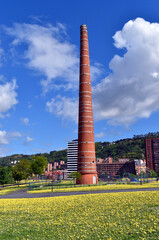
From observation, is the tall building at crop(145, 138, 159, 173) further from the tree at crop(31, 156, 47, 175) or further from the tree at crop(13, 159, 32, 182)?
the tree at crop(31, 156, 47, 175)

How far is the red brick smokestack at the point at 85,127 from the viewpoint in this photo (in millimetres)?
50250

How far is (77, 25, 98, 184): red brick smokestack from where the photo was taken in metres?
50.2

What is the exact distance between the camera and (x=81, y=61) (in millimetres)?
56062

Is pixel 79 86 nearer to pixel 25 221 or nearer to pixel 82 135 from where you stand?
pixel 82 135

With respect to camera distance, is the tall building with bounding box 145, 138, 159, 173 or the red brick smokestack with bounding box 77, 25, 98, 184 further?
the tall building with bounding box 145, 138, 159, 173

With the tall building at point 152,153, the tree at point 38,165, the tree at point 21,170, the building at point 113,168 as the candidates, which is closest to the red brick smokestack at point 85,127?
the tree at point 38,165

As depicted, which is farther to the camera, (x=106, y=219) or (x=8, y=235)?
(x=106, y=219)

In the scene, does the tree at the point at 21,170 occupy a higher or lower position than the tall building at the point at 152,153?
lower

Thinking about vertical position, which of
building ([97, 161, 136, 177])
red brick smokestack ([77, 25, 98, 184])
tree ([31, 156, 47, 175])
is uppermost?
red brick smokestack ([77, 25, 98, 184])

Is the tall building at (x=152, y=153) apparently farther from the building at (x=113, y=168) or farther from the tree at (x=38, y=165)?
the tree at (x=38, y=165)

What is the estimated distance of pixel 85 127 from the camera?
2031 inches

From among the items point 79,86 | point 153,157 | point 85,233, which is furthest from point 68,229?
point 153,157

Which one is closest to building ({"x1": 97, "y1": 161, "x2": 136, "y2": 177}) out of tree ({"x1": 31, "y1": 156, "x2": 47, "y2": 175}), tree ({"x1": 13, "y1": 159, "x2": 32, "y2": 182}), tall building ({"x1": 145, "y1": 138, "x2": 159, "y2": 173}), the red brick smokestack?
tall building ({"x1": 145, "y1": 138, "x2": 159, "y2": 173})

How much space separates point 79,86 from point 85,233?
1849 inches
